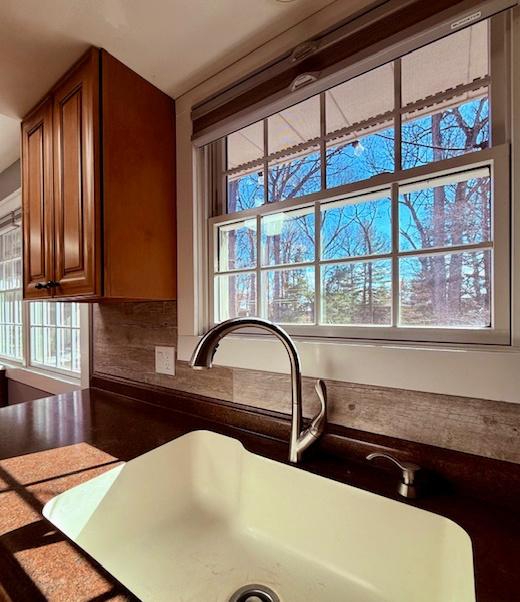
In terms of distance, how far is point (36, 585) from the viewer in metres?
0.46

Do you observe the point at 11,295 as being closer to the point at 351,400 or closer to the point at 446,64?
the point at 351,400

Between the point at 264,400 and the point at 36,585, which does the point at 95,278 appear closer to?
the point at 264,400

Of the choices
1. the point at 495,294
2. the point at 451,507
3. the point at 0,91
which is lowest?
the point at 451,507

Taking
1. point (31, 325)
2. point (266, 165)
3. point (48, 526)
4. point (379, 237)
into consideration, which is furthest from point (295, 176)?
point (31, 325)

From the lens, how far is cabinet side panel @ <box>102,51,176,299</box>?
3.57 ft

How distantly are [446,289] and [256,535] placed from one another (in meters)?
0.78

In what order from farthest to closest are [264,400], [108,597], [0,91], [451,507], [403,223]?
[0,91], [264,400], [403,223], [451,507], [108,597]

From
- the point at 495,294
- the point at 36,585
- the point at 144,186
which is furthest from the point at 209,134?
the point at 36,585

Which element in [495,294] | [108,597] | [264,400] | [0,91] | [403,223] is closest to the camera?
[108,597]

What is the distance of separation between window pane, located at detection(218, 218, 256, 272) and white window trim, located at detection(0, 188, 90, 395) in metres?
0.89

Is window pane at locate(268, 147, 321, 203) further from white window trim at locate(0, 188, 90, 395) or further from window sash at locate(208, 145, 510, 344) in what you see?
white window trim at locate(0, 188, 90, 395)

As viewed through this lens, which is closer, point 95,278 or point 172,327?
point 95,278

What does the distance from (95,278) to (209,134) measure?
0.65 m

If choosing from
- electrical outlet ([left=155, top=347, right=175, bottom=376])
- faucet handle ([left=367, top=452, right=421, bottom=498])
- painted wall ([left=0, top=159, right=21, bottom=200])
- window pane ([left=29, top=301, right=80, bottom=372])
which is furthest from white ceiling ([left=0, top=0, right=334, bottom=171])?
painted wall ([left=0, top=159, right=21, bottom=200])
